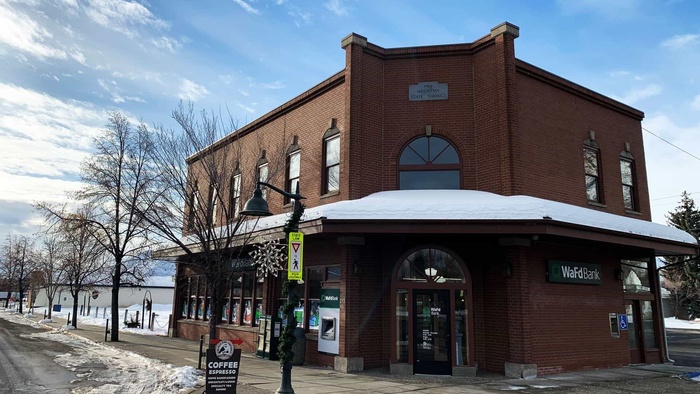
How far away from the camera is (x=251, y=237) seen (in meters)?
14.9

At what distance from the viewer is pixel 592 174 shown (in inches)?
636

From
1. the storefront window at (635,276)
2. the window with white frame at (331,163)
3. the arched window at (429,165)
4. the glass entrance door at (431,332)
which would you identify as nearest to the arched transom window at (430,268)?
the glass entrance door at (431,332)

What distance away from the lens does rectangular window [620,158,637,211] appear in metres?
17.4

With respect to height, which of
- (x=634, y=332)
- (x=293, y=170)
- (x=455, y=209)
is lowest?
(x=634, y=332)

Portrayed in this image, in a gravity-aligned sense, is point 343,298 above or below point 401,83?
below

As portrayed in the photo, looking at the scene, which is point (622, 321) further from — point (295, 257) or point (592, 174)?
point (295, 257)

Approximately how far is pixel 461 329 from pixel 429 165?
186 inches

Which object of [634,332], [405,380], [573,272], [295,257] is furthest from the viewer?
[634,332]

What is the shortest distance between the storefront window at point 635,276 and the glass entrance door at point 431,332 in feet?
23.3

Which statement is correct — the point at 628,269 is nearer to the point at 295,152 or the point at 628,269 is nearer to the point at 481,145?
the point at 481,145

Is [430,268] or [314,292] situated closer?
[430,268]

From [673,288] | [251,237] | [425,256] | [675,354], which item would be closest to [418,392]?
[425,256]

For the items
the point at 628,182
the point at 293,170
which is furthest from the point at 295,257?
the point at 628,182

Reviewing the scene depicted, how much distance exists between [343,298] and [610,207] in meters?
9.66
